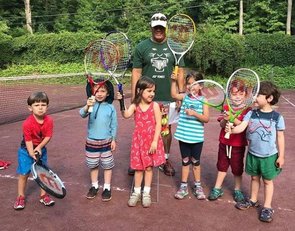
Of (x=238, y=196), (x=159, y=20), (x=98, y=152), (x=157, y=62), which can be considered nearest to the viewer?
(x=98, y=152)

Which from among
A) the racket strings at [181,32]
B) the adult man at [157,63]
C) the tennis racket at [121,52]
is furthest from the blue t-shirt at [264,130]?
the racket strings at [181,32]

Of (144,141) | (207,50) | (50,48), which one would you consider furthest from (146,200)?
(50,48)

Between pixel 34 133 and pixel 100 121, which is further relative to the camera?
pixel 100 121

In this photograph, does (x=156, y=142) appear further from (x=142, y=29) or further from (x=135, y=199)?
(x=142, y=29)

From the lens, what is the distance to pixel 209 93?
435 cm

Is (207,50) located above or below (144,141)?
above

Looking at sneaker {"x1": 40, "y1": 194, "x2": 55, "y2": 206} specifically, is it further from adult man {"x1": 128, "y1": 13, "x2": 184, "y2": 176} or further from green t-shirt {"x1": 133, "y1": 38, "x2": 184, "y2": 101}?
green t-shirt {"x1": 133, "y1": 38, "x2": 184, "y2": 101}

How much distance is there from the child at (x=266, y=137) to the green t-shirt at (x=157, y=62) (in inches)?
55.3

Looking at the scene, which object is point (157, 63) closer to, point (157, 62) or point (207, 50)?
point (157, 62)

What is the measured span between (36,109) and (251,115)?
2.30 meters

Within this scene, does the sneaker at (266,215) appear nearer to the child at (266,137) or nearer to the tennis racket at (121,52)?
the child at (266,137)

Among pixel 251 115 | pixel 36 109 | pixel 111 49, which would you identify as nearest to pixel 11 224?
pixel 36 109

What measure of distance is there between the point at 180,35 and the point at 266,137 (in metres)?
2.24

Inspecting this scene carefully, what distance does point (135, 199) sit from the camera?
14.3 feet
